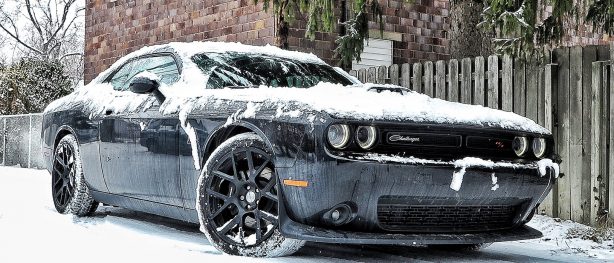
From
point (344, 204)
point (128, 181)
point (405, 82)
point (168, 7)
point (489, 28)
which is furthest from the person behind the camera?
point (168, 7)

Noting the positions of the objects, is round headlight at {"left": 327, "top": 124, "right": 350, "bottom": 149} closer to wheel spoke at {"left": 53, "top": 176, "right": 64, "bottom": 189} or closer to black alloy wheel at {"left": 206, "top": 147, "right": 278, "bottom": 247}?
black alloy wheel at {"left": 206, "top": 147, "right": 278, "bottom": 247}

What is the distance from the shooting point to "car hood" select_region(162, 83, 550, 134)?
4.13 meters

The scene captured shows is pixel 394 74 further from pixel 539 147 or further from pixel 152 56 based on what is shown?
pixel 539 147

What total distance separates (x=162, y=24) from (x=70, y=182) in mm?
8733

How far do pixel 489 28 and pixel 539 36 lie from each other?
673mm

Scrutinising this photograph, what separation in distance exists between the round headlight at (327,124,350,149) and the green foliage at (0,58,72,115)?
53.3ft

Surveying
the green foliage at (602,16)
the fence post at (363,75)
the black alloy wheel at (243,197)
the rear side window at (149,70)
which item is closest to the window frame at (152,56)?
the rear side window at (149,70)

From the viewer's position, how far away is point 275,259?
4.27m

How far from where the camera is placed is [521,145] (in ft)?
15.4

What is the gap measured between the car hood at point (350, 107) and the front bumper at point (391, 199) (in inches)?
10.5

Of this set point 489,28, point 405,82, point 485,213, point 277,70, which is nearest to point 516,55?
point 489,28

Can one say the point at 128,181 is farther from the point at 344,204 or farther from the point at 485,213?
the point at 485,213

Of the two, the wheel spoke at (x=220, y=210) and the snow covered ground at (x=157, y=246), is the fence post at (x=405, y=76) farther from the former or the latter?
the wheel spoke at (x=220, y=210)

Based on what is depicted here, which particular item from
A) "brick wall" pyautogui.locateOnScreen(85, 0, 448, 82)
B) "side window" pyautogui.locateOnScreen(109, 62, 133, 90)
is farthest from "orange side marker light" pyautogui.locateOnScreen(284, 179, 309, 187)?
"brick wall" pyautogui.locateOnScreen(85, 0, 448, 82)
